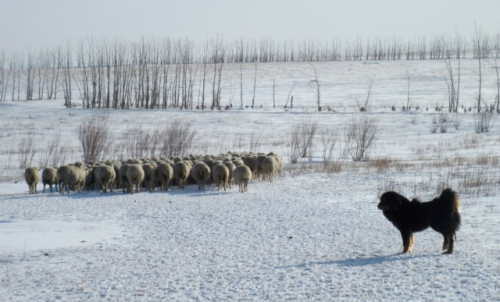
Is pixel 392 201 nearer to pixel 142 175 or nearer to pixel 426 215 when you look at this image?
pixel 426 215

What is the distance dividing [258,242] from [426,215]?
2.84 meters

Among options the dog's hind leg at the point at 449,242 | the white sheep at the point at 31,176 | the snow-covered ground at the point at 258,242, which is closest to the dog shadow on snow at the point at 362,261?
the snow-covered ground at the point at 258,242

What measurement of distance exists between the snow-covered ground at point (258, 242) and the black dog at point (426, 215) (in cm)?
31

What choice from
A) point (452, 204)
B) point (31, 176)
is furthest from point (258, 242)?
point (31, 176)

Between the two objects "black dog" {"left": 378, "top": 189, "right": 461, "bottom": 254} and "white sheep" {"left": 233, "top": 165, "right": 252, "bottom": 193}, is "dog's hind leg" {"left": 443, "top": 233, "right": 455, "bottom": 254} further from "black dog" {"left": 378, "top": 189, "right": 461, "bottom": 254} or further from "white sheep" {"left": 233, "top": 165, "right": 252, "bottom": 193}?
"white sheep" {"left": 233, "top": 165, "right": 252, "bottom": 193}

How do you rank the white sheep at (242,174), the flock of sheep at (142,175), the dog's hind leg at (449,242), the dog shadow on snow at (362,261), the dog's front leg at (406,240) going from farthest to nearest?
1. the flock of sheep at (142,175)
2. the white sheep at (242,174)
3. the dog's front leg at (406,240)
4. the dog's hind leg at (449,242)
5. the dog shadow on snow at (362,261)

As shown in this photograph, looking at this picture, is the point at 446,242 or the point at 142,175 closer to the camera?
the point at 446,242

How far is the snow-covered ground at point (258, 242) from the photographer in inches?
314

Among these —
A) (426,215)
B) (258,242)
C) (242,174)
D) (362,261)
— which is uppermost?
(426,215)

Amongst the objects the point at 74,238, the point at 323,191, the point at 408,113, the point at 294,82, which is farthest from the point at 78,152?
the point at 294,82

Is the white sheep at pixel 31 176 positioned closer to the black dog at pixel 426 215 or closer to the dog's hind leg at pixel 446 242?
the black dog at pixel 426 215

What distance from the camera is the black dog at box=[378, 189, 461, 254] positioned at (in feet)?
30.3

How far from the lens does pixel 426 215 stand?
9492 millimetres

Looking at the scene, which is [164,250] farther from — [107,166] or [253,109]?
[253,109]
